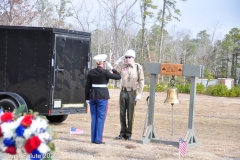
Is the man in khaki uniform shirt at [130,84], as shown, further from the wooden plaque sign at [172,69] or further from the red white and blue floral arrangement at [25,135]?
the red white and blue floral arrangement at [25,135]

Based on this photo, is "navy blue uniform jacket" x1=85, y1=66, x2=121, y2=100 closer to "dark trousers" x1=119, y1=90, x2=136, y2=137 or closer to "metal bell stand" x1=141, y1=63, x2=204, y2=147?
"dark trousers" x1=119, y1=90, x2=136, y2=137

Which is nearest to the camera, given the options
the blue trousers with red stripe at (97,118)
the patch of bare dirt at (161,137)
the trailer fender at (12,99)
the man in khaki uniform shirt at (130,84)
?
the patch of bare dirt at (161,137)

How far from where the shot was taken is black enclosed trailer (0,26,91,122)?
38.2 feet

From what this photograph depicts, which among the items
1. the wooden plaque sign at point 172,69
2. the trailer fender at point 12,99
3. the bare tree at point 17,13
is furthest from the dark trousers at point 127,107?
the bare tree at point 17,13

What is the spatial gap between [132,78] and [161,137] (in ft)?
6.01

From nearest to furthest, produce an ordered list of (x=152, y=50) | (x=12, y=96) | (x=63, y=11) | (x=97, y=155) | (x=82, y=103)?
(x=97, y=155), (x=12, y=96), (x=82, y=103), (x=63, y=11), (x=152, y=50)

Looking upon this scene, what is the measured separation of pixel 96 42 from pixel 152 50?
25.6 feet

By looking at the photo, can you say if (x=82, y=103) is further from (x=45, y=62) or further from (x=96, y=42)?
(x=96, y=42)

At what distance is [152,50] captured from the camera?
58375 millimetres

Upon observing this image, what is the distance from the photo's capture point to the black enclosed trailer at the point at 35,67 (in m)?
11.6

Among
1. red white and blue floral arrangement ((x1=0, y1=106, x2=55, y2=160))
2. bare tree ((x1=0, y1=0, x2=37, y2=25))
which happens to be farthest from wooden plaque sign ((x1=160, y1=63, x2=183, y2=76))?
bare tree ((x1=0, y1=0, x2=37, y2=25))

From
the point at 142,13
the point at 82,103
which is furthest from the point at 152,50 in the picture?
the point at 82,103

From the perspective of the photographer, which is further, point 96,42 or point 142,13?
point 96,42

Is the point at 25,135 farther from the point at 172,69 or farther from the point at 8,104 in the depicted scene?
the point at 8,104
